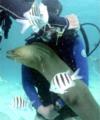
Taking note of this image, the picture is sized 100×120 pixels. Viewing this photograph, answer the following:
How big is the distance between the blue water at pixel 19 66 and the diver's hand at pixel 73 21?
0.04 meters

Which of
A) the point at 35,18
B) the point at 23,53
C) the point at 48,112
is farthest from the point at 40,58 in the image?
the point at 48,112

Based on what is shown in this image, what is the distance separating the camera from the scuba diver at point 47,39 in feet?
14.5

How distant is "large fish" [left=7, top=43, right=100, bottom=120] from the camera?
4469 millimetres

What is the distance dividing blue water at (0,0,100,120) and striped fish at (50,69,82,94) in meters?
0.24

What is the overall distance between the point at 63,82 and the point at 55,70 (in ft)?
0.74

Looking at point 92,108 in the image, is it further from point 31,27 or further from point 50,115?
point 31,27

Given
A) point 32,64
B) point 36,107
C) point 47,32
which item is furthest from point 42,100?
point 47,32

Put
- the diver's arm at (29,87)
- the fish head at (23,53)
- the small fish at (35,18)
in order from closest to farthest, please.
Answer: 1. the small fish at (35,18)
2. the fish head at (23,53)
3. the diver's arm at (29,87)

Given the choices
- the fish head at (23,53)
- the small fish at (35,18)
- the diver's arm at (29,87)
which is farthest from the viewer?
the diver's arm at (29,87)

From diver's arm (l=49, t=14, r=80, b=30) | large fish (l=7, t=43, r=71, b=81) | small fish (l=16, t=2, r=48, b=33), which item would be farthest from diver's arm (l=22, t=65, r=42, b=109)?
diver's arm (l=49, t=14, r=80, b=30)

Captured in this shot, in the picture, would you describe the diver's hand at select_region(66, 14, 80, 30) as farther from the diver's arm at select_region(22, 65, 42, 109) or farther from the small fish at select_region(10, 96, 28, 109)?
the small fish at select_region(10, 96, 28, 109)

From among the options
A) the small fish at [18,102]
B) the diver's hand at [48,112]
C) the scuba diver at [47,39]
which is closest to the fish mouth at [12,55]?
the scuba diver at [47,39]

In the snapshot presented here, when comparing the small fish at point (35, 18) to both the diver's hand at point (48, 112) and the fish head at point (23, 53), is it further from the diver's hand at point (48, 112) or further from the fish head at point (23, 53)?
the diver's hand at point (48, 112)

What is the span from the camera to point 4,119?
4.80m
